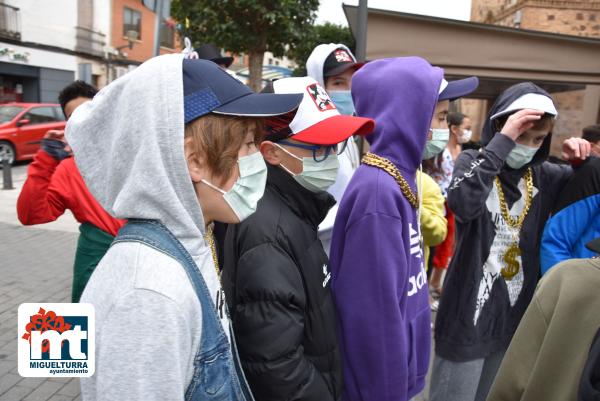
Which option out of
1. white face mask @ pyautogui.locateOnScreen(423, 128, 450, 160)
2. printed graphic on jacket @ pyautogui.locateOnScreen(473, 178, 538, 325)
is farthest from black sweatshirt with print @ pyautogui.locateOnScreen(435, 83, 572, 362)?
white face mask @ pyautogui.locateOnScreen(423, 128, 450, 160)

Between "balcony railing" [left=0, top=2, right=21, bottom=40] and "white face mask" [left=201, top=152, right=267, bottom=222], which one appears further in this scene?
"balcony railing" [left=0, top=2, right=21, bottom=40]

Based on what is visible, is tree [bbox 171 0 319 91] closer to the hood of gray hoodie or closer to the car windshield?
the car windshield

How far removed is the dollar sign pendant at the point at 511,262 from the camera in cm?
230

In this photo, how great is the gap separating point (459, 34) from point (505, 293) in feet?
11.7

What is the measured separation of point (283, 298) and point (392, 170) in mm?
730

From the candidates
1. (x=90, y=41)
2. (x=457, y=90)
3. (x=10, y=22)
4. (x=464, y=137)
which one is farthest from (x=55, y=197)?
(x=90, y=41)

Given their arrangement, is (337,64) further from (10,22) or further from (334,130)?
(10,22)

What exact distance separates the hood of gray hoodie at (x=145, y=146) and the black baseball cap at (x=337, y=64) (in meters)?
2.34

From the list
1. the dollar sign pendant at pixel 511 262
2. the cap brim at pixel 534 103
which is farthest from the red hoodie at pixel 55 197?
the cap brim at pixel 534 103

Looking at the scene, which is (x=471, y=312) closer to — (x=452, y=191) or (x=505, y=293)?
(x=505, y=293)

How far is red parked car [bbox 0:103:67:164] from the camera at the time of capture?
11922 millimetres

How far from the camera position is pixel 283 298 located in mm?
1401

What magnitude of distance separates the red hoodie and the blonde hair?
4.53ft

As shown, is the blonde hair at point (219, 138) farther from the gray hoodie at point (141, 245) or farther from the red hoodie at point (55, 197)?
the red hoodie at point (55, 197)
